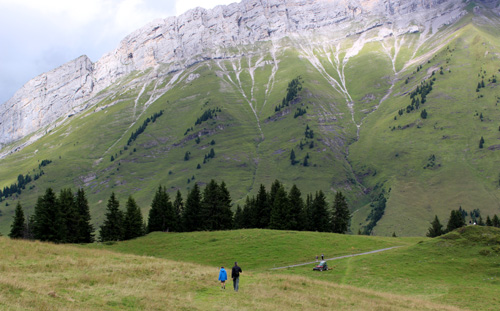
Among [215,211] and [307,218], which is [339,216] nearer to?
[307,218]

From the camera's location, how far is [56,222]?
7894 cm

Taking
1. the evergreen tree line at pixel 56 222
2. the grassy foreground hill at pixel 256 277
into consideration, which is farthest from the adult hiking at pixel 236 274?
the evergreen tree line at pixel 56 222

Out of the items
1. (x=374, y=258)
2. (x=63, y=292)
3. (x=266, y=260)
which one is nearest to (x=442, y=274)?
(x=374, y=258)

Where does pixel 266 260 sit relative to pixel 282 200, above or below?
below

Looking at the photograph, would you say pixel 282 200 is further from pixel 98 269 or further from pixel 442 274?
pixel 98 269

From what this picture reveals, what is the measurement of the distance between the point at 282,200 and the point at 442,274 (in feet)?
164

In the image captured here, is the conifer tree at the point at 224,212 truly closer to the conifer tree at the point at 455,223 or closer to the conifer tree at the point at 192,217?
the conifer tree at the point at 192,217

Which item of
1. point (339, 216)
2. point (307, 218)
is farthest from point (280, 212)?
point (339, 216)

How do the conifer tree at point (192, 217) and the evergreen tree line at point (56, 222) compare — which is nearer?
the evergreen tree line at point (56, 222)

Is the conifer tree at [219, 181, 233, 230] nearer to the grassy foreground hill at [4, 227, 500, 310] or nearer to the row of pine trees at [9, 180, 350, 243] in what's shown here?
the row of pine trees at [9, 180, 350, 243]

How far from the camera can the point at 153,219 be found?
331ft

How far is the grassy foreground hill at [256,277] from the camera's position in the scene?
85.0 ft

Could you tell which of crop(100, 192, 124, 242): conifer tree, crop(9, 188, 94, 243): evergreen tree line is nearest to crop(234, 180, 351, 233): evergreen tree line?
crop(100, 192, 124, 242): conifer tree

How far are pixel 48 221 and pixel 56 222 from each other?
5.46ft
